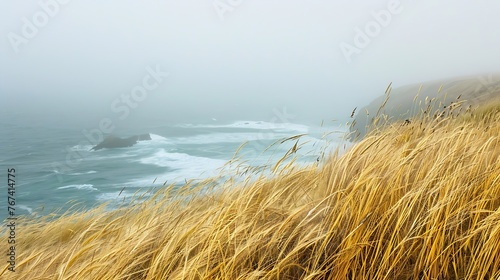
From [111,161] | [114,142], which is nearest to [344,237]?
[111,161]

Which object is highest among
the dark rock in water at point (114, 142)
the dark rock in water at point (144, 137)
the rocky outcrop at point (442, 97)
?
the rocky outcrop at point (442, 97)

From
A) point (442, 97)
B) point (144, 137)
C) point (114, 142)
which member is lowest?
point (144, 137)

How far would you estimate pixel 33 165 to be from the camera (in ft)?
55.8

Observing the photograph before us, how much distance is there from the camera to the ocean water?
131 inches

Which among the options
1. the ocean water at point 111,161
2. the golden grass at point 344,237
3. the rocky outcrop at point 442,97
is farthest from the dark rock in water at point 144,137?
the golden grass at point 344,237

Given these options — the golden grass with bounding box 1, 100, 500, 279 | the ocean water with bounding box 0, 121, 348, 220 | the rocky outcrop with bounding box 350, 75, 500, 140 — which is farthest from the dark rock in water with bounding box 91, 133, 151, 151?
the golden grass with bounding box 1, 100, 500, 279

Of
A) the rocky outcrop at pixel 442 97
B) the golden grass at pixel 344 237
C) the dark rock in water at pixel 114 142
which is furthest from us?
the dark rock in water at pixel 114 142

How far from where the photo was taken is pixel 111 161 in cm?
1955

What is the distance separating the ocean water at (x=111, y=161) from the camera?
333 cm

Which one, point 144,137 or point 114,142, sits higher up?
point 114,142

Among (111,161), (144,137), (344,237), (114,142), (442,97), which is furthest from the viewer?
(144,137)

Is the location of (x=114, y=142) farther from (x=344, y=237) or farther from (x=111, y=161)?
(x=344, y=237)

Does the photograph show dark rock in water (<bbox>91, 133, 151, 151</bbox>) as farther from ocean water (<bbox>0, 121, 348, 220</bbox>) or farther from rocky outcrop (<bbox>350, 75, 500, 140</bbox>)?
rocky outcrop (<bbox>350, 75, 500, 140</bbox>)

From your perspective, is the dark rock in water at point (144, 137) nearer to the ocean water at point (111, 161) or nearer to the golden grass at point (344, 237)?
the ocean water at point (111, 161)
